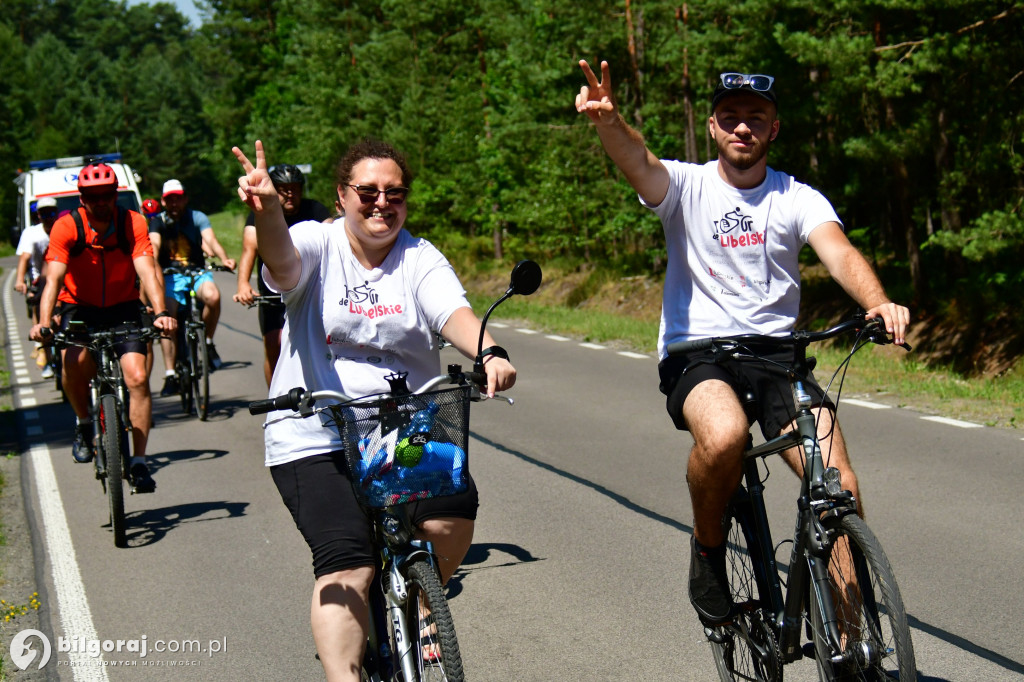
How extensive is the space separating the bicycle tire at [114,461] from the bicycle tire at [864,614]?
15.8ft

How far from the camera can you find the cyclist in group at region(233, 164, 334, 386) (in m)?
8.66

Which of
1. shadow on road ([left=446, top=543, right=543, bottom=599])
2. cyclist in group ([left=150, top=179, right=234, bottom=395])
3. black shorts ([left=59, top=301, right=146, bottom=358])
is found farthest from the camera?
cyclist in group ([left=150, top=179, right=234, bottom=395])

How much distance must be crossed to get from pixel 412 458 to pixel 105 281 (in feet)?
17.1

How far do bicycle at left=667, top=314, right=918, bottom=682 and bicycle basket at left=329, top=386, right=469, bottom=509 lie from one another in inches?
35.7

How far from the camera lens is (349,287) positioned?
3.96m

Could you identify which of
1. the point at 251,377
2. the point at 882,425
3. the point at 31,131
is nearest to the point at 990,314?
the point at 882,425

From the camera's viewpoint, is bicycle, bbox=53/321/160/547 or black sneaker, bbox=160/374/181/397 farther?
black sneaker, bbox=160/374/181/397

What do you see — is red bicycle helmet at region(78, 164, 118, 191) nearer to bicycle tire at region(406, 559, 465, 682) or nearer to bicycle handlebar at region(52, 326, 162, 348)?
bicycle handlebar at region(52, 326, 162, 348)

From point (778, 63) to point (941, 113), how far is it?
3480 millimetres

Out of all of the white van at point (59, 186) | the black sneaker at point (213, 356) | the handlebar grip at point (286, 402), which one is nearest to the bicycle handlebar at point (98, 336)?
the handlebar grip at point (286, 402)

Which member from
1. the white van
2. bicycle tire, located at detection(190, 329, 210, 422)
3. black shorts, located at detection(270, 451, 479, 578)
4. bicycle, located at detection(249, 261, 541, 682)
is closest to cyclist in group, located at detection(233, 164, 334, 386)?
bicycle tire, located at detection(190, 329, 210, 422)

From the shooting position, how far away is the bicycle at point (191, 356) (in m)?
12.2

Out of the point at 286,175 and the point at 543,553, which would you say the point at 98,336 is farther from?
the point at 543,553

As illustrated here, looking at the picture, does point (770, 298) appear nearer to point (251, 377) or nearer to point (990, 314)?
point (251, 377)
